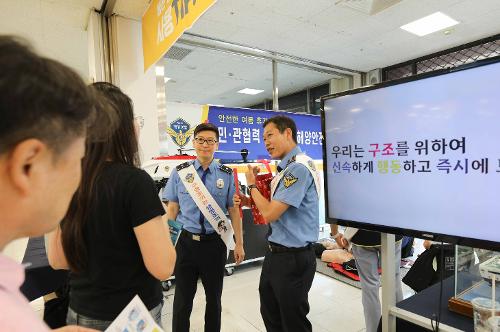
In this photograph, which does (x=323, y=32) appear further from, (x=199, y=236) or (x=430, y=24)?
(x=199, y=236)

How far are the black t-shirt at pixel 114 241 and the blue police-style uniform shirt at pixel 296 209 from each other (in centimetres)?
93

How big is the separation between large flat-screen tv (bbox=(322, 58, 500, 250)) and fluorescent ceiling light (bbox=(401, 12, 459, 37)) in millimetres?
3570

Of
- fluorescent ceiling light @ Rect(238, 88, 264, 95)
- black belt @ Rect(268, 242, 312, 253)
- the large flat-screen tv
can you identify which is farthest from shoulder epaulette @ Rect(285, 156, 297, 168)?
fluorescent ceiling light @ Rect(238, 88, 264, 95)

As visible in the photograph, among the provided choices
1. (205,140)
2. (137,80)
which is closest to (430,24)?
(205,140)

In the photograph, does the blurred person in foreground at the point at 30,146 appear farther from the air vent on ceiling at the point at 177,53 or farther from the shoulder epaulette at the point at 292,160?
the air vent on ceiling at the point at 177,53

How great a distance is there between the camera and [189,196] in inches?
90.7

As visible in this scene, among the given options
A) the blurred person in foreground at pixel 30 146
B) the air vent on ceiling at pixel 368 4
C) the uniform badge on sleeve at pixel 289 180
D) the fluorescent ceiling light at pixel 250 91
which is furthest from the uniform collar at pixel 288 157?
the fluorescent ceiling light at pixel 250 91

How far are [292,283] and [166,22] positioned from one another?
1903 mm

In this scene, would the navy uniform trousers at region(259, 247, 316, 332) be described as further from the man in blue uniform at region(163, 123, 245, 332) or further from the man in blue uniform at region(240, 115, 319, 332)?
the man in blue uniform at region(163, 123, 245, 332)

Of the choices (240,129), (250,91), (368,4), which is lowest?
(240,129)

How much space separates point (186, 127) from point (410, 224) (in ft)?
10.3

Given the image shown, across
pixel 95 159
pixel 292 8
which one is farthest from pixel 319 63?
pixel 95 159

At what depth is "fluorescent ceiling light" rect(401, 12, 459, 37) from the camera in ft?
12.6

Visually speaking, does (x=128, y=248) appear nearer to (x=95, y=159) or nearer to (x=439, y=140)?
(x=95, y=159)
